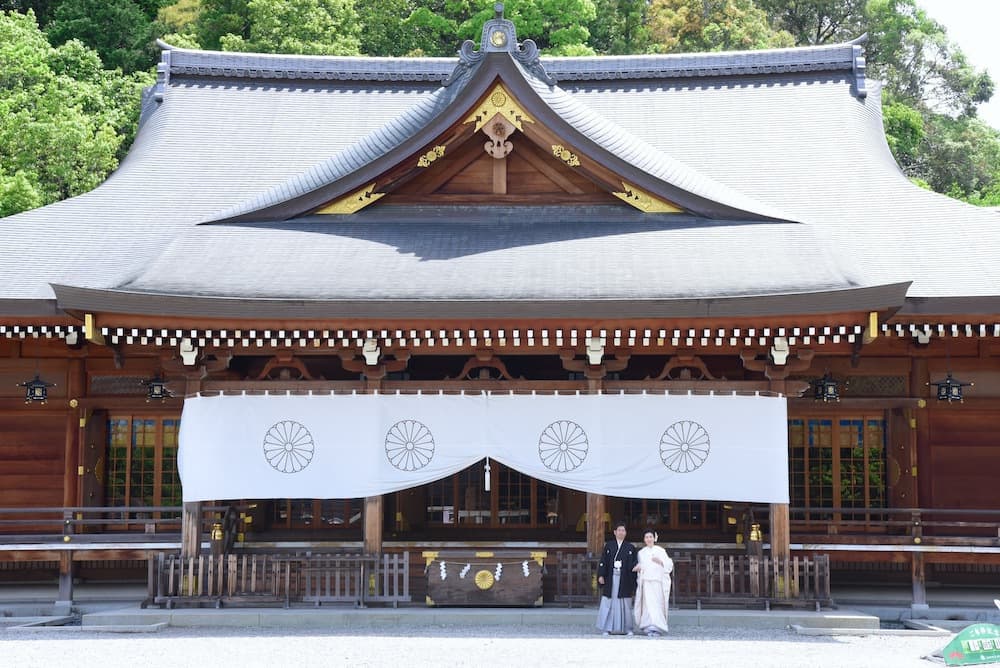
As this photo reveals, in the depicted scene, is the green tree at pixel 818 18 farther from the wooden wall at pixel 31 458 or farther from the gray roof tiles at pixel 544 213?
the wooden wall at pixel 31 458

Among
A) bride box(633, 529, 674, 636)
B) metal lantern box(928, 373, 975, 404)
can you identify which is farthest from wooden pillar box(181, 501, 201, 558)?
metal lantern box(928, 373, 975, 404)

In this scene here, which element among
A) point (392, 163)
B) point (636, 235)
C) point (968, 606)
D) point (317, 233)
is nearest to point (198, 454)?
point (317, 233)

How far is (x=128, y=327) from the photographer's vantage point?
14453 millimetres

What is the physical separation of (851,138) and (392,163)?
28.7 feet

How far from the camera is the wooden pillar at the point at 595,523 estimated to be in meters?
15.1

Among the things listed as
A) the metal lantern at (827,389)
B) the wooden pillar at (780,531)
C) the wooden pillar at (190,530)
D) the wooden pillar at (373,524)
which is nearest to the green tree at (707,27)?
the metal lantern at (827,389)

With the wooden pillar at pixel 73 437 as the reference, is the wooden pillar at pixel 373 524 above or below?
below

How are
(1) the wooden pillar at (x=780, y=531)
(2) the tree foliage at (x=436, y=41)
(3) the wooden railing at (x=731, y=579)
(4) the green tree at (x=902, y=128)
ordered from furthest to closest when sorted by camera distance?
1. (4) the green tree at (x=902, y=128)
2. (2) the tree foliage at (x=436, y=41)
3. (1) the wooden pillar at (x=780, y=531)
4. (3) the wooden railing at (x=731, y=579)

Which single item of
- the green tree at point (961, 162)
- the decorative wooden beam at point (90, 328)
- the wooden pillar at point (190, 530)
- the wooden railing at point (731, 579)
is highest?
the green tree at point (961, 162)

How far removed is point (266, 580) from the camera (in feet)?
49.3

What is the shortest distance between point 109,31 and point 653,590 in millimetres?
34372

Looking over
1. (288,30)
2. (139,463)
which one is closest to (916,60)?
(288,30)

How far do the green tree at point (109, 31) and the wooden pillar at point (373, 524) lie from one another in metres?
29.4

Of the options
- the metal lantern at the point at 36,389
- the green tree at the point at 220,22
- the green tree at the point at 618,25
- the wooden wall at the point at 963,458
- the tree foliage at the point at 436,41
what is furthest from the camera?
the green tree at the point at 618,25
